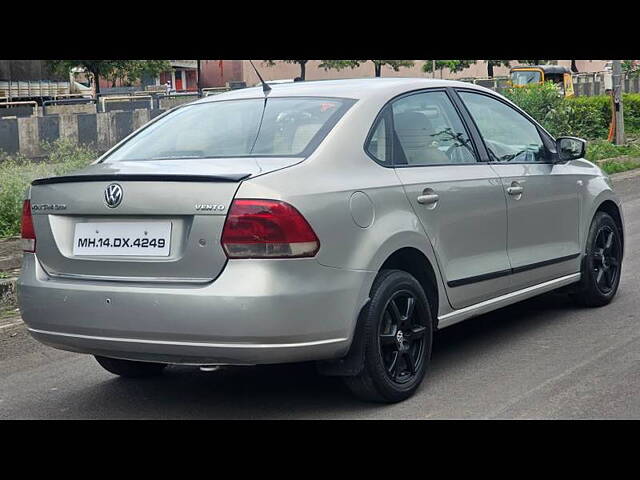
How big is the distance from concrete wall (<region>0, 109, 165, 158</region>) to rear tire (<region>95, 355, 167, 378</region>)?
13.5 meters

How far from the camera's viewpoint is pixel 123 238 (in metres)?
5.07

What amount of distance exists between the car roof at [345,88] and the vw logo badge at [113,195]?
4.06 feet

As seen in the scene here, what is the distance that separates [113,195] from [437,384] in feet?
6.46

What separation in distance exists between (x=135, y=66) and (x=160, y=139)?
49.3 metres

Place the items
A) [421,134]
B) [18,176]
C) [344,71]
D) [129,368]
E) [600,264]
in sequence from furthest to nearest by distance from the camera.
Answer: [344,71]
[18,176]
[600,264]
[129,368]
[421,134]

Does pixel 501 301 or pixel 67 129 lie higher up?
pixel 67 129

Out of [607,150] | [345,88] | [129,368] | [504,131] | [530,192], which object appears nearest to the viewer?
[345,88]

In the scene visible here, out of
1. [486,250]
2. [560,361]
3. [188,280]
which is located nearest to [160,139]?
[188,280]

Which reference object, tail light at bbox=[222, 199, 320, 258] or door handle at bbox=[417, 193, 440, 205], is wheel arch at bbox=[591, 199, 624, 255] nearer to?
door handle at bbox=[417, 193, 440, 205]

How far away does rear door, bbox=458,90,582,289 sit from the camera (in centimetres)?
658

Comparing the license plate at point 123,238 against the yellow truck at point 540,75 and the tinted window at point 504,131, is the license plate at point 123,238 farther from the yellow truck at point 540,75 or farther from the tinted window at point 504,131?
the yellow truck at point 540,75

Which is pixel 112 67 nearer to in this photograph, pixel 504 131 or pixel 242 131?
pixel 504 131

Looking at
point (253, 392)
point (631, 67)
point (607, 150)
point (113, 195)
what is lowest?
point (253, 392)

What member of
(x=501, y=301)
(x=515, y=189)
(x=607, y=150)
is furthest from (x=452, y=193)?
(x=607, y=150)
